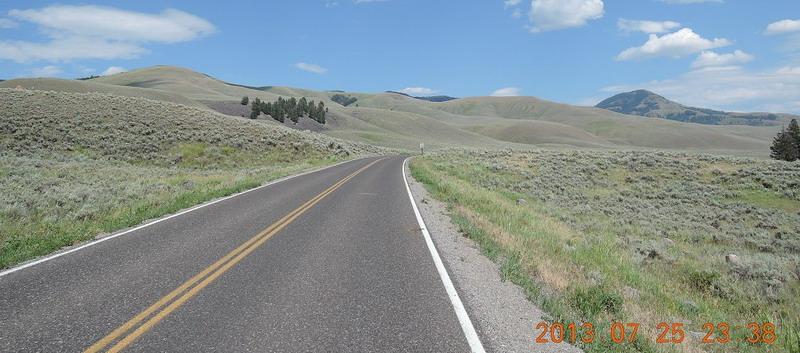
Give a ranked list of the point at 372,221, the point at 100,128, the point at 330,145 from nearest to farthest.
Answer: the point at 372,221, the point at 100,128, the point at 330,145

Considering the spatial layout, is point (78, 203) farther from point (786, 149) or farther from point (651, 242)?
point (786, 149)

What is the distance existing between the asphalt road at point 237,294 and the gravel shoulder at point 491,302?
0.34 m

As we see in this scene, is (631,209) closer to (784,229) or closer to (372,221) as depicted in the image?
(784,229)

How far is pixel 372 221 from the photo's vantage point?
41.5ft

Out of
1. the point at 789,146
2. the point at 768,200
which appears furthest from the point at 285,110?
the point at 768,200

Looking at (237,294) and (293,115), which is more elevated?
(293,115)

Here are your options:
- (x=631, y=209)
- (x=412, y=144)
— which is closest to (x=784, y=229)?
(x=631, y=209)

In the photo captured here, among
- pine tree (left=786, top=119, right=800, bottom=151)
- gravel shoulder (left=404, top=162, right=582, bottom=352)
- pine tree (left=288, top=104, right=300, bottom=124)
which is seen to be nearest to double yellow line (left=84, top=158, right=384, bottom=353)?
gravel shoulder (left=404, top=162, right=582, bottom=352)

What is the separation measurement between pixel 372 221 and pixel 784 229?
19.4 metres

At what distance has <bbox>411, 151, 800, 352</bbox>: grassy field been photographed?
22.7ft

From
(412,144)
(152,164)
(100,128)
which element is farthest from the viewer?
(412,144)

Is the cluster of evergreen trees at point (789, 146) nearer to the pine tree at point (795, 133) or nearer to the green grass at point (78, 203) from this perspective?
the pine tree at point (795, 133)

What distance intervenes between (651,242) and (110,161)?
33178 mm
